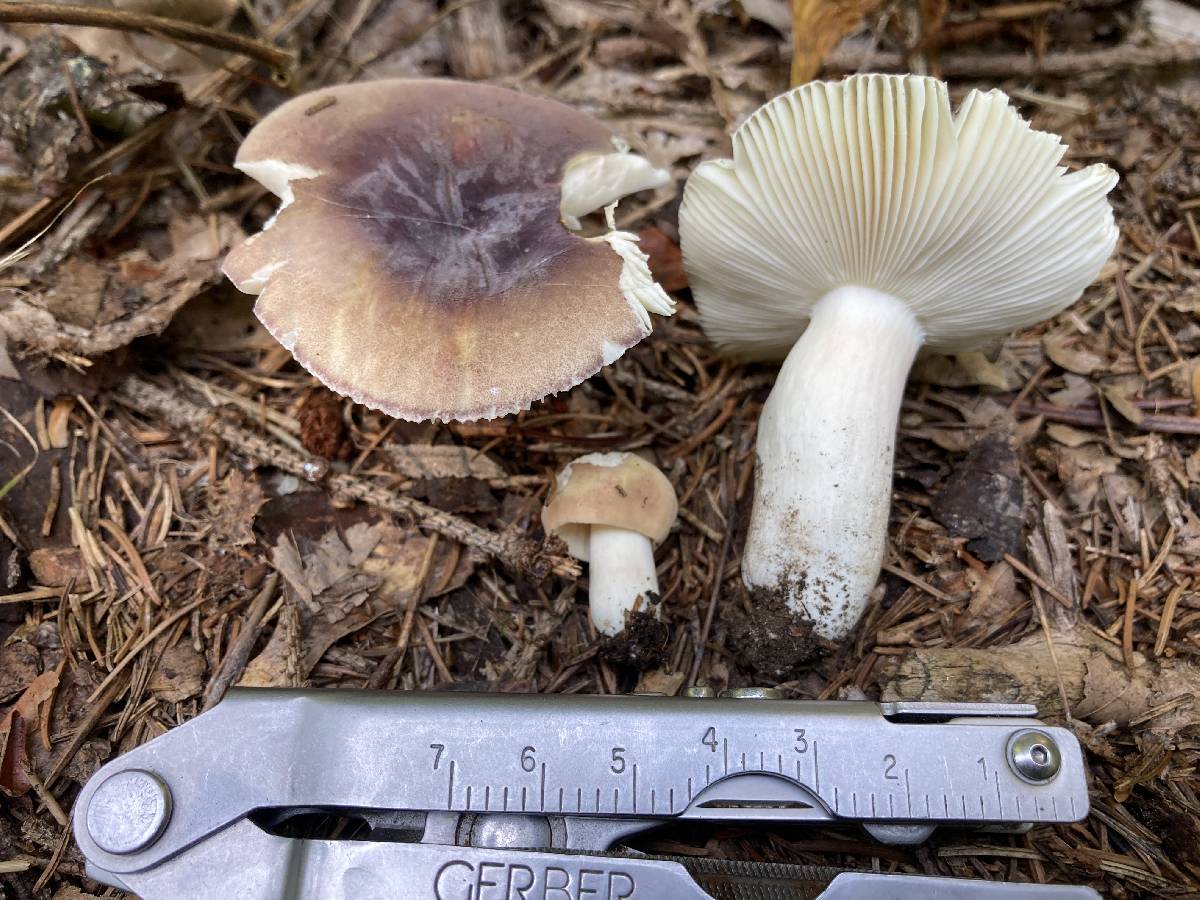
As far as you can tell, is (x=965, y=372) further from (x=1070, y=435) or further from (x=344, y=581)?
(x=344, y=581)

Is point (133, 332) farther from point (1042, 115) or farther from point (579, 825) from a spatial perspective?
point (1042, 115)

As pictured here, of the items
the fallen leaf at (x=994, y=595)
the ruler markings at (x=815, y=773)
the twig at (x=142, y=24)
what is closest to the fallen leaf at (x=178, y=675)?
the ruler markings at (x=815, y=773)

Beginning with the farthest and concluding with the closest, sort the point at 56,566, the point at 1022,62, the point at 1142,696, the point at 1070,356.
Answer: the point at 1022,62
the point at 1070,356
the point at 56,566
the point at 1142,696

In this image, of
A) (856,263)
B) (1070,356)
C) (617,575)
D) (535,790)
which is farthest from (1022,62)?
(535,790)

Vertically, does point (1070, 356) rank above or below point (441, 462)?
above

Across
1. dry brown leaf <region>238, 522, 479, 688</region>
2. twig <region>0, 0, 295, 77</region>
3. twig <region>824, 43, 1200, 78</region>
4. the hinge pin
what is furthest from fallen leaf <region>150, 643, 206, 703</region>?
twig <region>824, 43, 1200, 78</region>

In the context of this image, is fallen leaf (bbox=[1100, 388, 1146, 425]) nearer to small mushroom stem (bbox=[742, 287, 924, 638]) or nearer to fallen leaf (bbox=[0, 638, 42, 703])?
small mushroom stem (bbox=[742, 287, 924, 638])

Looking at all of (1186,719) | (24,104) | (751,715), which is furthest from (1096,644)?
(24,104)

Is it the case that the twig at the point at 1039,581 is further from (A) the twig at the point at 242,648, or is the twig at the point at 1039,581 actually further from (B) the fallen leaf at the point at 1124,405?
(A) the twig at the point at 242,648

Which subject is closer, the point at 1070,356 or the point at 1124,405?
the point at 1124,405
